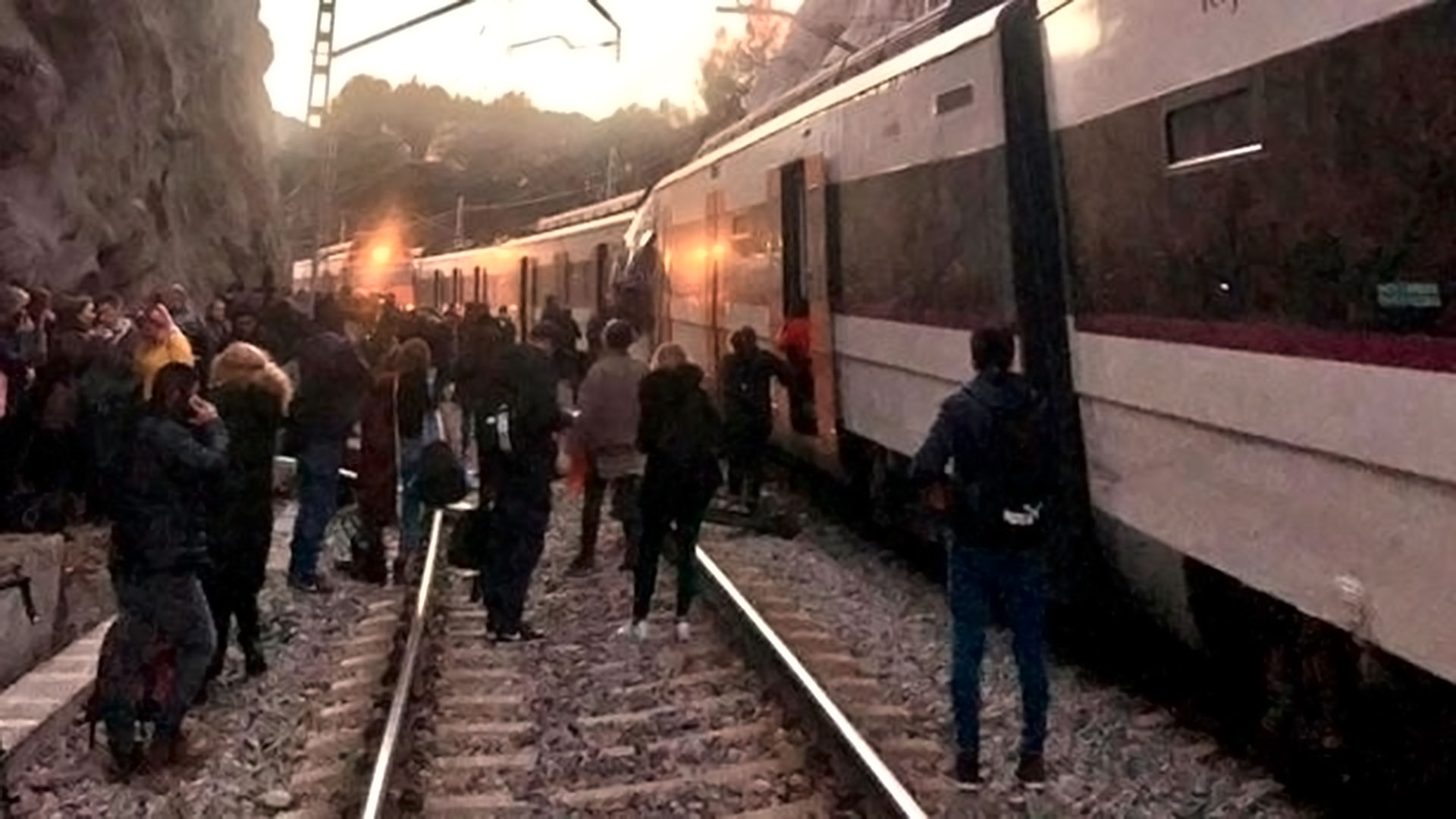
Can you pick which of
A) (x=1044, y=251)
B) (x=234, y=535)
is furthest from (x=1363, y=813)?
(x=234, y=535)

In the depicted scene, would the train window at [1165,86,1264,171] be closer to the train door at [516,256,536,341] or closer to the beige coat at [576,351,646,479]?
the beige coat at [576,351,646,479]

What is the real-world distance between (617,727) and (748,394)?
240 inches

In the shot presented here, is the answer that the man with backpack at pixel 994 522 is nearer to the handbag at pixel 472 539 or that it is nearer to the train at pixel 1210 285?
the train at pixel 1210 285

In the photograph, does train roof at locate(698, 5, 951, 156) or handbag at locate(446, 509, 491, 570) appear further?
train roof at locate(698, 5, 951, 156)

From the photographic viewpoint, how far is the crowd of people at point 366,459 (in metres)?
7.49

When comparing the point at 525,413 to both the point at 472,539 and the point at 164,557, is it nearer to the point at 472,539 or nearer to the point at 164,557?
the point at 472,539

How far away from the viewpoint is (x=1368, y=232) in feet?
18.8

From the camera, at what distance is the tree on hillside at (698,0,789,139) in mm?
66438

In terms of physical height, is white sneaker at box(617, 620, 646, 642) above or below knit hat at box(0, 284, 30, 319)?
below

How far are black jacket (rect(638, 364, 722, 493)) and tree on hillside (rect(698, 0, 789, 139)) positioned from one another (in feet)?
160

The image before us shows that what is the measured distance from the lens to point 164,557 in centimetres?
800

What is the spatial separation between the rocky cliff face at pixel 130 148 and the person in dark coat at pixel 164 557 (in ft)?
35.7

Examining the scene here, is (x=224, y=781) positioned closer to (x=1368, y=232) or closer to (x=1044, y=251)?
(x=1044, y=251)

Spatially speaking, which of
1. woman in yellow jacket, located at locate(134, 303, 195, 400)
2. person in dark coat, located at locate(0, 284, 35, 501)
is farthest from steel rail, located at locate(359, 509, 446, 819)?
person in dark coat, located at locate(0, 284, 35, 501)
